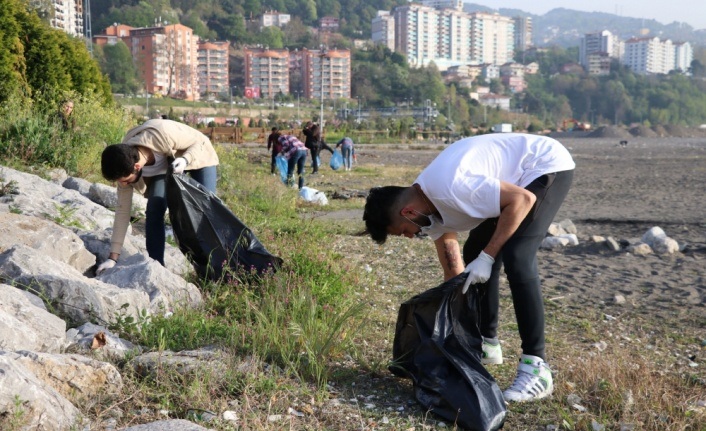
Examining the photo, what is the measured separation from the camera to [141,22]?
142 m

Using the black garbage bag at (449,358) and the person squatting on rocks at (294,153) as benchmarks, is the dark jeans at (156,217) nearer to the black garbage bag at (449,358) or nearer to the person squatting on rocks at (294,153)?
the black garbage bag at (449,358)

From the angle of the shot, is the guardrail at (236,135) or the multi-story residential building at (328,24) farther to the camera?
the multi-story residential building at (328,24)

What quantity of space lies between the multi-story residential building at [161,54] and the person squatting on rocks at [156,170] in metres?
109

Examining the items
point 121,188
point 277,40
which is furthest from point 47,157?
point 277,40

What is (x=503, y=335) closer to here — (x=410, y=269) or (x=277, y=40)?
(x=410, y=269)

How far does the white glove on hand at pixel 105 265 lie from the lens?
16.3ft

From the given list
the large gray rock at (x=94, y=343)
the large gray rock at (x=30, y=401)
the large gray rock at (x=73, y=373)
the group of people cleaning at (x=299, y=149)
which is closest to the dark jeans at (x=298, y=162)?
the group of people cleaning at (x=299, y=149)

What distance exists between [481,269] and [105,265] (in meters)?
2.57

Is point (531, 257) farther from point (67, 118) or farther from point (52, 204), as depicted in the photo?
point (67, 118)

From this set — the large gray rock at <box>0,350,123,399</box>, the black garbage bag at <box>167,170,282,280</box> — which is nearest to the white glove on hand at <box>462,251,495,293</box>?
the large gray rock at <box>0,350,123,399</box>

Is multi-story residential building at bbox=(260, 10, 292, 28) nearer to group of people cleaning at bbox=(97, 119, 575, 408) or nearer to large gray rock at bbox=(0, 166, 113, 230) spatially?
large gray rock at bbox=(0, 166, 113, 230)

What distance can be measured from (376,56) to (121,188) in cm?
14740

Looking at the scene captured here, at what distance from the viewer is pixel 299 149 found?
564 inches

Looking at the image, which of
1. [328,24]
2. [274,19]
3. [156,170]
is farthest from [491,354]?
[328,24]
